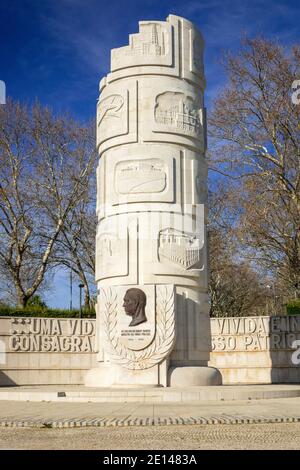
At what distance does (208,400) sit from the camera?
13359mm

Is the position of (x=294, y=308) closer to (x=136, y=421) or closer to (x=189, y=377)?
(x=189, y=377)

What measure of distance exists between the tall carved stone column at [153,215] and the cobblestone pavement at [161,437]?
7242 millimetres

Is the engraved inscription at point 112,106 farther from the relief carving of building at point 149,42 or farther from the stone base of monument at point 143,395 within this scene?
the stone base of monument at point 143,395

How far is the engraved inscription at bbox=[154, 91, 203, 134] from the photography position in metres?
18.0

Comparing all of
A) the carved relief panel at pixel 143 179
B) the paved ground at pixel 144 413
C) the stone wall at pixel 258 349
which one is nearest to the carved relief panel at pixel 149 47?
the carved relief panel at pixel 143 179

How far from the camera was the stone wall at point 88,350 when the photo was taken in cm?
2158

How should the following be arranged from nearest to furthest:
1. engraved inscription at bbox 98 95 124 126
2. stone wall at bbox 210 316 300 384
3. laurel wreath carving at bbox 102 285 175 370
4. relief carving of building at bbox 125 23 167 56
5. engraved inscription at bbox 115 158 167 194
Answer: laurel wreath carving at bbox 102 285 175 370 < engraved inscription at bbox 115 158 167 194 < engraved inscription at bbox 98 95 124 126 < relief carving of building at bbox 125 23 167 56 < stone wall at bbox 210 316 300 384

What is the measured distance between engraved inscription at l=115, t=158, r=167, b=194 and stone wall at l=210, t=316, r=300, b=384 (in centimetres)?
799

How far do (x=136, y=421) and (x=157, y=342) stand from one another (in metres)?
6.75

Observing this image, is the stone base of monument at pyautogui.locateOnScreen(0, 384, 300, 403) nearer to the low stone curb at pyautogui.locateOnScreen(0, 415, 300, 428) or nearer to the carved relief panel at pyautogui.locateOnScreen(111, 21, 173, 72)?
the low stone curb at pyautogui.locateOnScreen(0, 415, 300, 428)

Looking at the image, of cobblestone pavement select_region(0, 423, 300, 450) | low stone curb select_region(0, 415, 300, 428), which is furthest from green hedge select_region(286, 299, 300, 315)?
cobblestone pavement select_region(0, 423, 300, 450)

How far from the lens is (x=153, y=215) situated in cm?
1728
